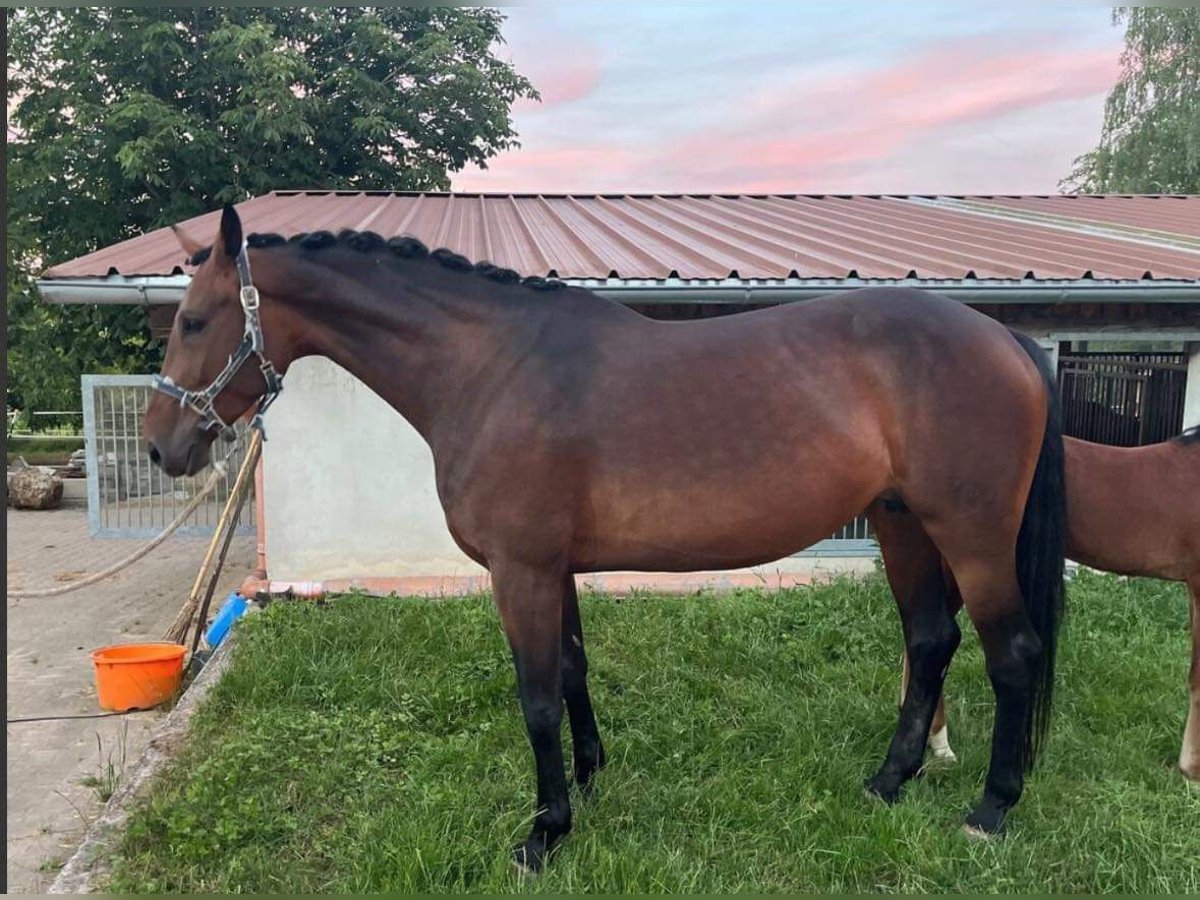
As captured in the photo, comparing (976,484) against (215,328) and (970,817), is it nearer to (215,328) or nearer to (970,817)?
→ (970,817)

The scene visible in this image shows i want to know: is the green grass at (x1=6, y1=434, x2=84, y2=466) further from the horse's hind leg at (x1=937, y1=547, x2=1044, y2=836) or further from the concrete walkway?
the horse's hind leg at (x1=937, y1=547, x2=1044, y2=836)

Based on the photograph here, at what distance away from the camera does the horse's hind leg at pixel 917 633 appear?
124 inches

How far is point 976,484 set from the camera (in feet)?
8.74

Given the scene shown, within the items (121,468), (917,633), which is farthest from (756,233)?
(121,468)

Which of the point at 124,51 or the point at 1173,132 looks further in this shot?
the point at 1173,132

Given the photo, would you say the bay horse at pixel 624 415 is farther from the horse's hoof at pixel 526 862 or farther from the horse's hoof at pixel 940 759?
the horse's hoof at pixel 940 759

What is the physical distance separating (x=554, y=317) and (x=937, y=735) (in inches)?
91.9

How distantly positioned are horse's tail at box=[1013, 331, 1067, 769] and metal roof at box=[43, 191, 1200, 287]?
2.63 m

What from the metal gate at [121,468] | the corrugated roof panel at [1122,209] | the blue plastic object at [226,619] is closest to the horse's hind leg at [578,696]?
the blue plastic object at [226,619]

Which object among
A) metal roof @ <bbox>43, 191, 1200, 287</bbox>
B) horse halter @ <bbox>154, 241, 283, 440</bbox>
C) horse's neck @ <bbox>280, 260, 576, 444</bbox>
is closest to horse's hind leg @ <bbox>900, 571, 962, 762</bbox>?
horse's neck @ <bbox>280, 260, 576, 444</bbox>

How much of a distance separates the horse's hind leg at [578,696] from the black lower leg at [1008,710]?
4.50 feet

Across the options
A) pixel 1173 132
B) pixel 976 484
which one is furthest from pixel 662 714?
pixel 1173 132

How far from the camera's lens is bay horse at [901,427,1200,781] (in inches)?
125

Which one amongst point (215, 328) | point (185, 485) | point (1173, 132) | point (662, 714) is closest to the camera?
point (215, 328)
